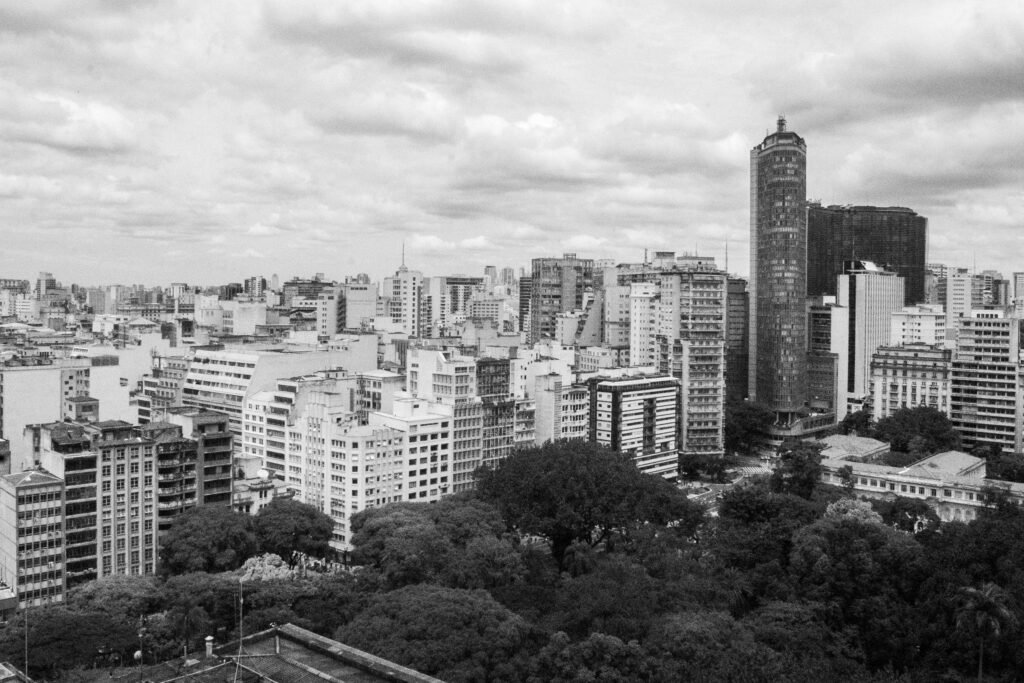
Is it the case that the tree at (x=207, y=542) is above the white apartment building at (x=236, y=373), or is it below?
below

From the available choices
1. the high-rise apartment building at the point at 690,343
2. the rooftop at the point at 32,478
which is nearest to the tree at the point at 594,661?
the rooftop at the point at 32,478

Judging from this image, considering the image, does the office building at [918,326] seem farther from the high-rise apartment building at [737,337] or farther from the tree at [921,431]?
the tree at [921,431]

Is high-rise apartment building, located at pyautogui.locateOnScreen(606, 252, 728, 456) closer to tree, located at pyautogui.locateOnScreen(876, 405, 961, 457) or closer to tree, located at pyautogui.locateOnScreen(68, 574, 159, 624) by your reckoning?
tree, located at pyautogui.locateOnScreen(876, 405, 961, 457)

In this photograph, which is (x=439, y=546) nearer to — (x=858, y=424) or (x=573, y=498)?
(x=573, y=498)

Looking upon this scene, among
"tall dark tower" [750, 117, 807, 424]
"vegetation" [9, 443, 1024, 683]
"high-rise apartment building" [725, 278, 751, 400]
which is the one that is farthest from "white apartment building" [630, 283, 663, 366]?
"vegetation" [9, 443, 1024, 683]

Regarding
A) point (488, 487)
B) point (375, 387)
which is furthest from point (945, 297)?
point (488, 487)
